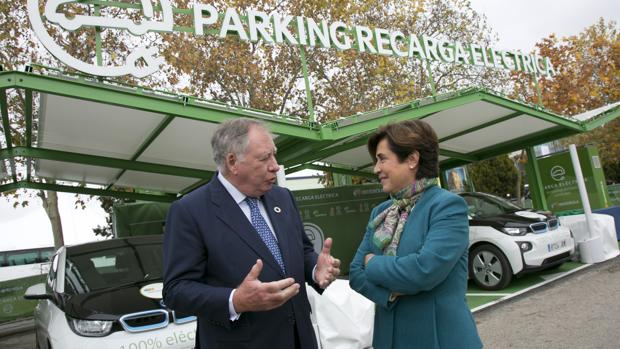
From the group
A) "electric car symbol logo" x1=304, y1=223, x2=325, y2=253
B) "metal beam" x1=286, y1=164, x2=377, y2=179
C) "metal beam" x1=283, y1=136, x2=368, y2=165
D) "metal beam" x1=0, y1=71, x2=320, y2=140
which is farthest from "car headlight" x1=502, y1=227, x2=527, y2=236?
"metal beam" x1=286, y1=164, x2=377, y2=179

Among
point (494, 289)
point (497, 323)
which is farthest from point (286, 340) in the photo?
point (494, 289)

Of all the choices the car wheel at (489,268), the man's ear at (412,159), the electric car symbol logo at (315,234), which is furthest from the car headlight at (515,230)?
the man's ear at (412,159)

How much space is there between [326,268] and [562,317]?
4828 millimetres

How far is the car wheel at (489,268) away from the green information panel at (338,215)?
3553 mm

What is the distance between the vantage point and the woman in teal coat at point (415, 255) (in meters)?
1.96

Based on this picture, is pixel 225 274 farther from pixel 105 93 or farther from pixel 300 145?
pixel 300 145

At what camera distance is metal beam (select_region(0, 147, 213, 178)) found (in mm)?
6976

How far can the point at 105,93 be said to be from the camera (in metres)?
5.25

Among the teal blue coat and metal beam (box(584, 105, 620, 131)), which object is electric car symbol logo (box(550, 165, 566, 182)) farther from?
the teal blue coat

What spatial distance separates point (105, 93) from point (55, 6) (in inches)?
52.1

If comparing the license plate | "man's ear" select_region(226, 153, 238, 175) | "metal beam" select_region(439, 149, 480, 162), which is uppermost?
"metal beam" select_region(439, 149, 480, 162)

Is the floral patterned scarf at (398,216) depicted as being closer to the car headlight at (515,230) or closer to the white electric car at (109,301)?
the white electric car at (109,301)

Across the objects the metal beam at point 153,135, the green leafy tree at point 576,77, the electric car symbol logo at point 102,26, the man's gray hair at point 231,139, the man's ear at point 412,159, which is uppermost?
the green leafy tree at point 576,77

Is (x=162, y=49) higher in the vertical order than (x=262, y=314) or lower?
higher
